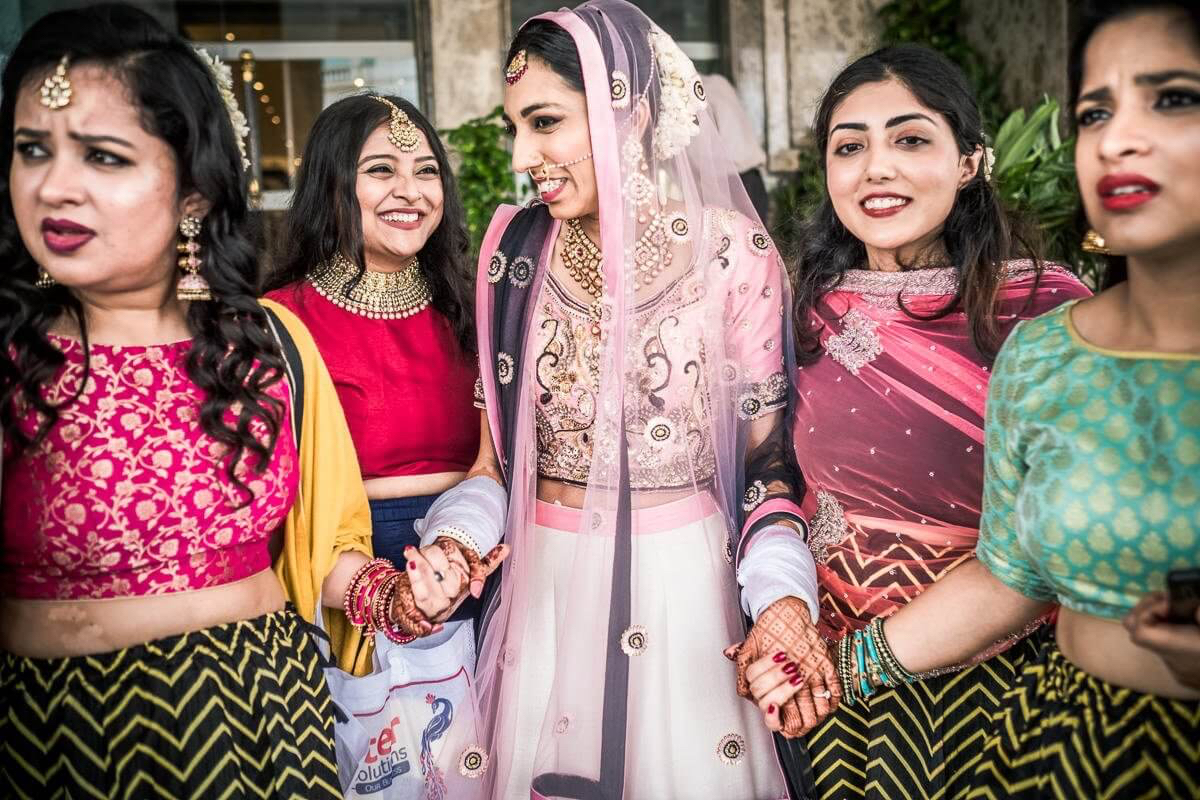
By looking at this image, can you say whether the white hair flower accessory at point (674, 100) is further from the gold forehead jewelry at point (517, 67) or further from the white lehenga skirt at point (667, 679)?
the white lehenga skirt at point (667, 679)

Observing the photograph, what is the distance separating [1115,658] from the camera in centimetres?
126

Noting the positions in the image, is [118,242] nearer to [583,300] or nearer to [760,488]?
[583,300]

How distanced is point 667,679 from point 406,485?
860 mm

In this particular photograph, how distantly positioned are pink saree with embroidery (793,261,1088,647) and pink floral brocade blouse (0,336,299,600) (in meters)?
1.10

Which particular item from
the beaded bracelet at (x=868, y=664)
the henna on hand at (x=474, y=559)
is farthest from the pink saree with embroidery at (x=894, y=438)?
the henna on hand at (x=474, y=559)

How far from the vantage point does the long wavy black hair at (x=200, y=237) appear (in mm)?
1442

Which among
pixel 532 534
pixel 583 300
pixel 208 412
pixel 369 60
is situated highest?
pixel 369 60

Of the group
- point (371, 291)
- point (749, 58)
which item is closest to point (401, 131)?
point (371, 291)

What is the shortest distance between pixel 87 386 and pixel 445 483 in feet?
3.65

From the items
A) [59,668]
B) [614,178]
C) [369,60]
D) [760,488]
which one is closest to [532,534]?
[760,488]

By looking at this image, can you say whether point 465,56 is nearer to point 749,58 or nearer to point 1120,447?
point 749,58

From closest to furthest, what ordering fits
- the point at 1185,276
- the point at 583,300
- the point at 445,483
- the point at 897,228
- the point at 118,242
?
1. the point at 1185,276
2. the point at 118,242
3. the point at 897,228
4. the point at 583,300
5. the point at 445,483

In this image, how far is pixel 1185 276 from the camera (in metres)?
1.23

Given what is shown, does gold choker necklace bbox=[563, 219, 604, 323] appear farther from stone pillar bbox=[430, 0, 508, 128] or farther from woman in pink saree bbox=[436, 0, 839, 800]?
stone pillar bbox=[430, 0, 508, 128]
